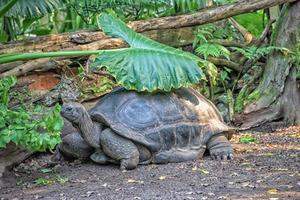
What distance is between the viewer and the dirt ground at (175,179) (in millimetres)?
4324

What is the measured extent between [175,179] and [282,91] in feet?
9.13

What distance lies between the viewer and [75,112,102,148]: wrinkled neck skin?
553 centimetres

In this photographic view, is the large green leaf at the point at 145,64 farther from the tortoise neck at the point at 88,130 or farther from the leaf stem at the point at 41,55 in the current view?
the tortoise neck at the point at 88,130

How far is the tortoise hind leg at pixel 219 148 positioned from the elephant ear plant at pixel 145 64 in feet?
2.30

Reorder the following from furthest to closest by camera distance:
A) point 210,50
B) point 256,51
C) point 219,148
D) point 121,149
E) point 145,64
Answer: point 256,51, point 210,50, point 219,148, point 121,149, point 145,64

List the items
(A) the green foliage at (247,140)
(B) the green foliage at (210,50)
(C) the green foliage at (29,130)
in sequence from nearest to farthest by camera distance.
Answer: (C) the green foliage at (29,130) < (A) the green foliage at (247,140) < (B) the green foliage at (210,50)

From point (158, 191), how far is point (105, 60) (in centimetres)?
116

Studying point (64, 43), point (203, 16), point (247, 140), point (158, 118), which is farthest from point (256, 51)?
point (64, 43)

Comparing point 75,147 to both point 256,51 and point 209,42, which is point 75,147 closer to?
point 209,42

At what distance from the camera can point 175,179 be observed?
4.82 m

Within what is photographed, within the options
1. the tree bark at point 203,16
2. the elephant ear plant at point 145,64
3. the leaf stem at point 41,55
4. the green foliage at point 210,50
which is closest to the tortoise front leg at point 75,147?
the elephant ear plant at point 145,64

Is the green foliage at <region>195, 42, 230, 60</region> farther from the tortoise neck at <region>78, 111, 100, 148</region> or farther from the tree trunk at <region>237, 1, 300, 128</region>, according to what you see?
the tortoise neck at <region>78, 111, 100, 148</region>

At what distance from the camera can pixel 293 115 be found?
7117mm

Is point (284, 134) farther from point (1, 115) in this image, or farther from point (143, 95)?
point (1, 115)
